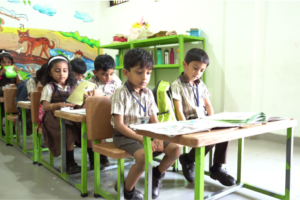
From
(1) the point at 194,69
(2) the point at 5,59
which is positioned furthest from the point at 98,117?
(2) the point at 5,59

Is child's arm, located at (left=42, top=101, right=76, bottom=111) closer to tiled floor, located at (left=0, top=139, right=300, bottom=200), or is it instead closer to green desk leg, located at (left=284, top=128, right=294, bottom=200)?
tiled floor, located at (left=0, top=139, right=300, bottom=200)

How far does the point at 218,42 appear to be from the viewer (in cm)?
366

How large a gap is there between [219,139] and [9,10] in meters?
4.98

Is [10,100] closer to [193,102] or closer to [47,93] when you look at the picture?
[47,93]

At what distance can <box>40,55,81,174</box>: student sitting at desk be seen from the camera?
2115 millimetres

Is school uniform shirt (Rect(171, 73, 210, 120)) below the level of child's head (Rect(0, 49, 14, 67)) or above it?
below

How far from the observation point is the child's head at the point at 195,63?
6.06 feet

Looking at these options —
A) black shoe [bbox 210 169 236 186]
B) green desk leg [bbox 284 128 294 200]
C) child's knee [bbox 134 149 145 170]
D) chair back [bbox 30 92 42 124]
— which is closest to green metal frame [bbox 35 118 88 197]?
chair back [bbox 30 92 42 124]

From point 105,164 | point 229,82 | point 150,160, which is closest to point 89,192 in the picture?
point 105,164

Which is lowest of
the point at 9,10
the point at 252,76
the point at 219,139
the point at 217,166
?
the point at 217,166

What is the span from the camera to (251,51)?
3262 millimetres

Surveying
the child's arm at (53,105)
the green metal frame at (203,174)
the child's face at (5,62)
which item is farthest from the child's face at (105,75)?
the child's face at (5,62)

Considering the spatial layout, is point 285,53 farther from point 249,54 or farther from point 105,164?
point 105,164

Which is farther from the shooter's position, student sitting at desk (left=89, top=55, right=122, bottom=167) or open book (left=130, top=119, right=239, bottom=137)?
student sitting at desk (left=89, top=55, right=122, bottom=167)
